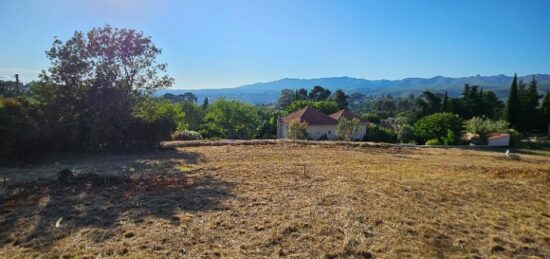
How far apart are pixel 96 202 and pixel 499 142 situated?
1540 inches

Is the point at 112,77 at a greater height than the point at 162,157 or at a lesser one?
greater

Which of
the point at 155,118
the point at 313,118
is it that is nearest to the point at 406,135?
the point at 313,118

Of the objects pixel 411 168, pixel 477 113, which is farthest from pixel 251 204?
pixel 477 113

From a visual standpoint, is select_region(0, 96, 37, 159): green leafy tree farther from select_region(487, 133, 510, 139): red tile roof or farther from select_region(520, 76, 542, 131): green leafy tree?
select_region(520, 76, 542, 131): green leafy tree

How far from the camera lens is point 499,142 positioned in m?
37.1

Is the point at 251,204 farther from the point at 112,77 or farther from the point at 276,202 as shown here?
the point at 112,77

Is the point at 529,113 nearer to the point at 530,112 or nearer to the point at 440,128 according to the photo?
the point at 530,112

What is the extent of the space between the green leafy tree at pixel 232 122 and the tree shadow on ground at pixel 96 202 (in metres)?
36.8

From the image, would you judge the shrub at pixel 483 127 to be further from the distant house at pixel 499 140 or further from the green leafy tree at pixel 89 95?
the green leafy tree at pixel 89 95

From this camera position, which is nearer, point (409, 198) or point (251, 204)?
point (251, 204)

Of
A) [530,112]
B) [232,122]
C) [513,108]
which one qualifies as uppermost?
[513,108]

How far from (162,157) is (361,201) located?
10625 millimetres

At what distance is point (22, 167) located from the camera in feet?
44.8

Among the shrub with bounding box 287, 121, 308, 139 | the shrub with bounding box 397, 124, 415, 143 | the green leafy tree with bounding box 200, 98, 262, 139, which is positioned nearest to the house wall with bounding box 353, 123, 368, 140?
the shrub with bounding box 397, 124, 415, 143
